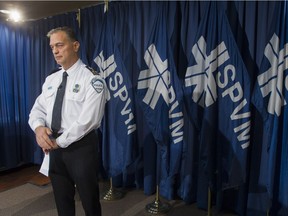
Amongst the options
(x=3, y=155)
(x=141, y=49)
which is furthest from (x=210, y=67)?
(x=3, y=155)

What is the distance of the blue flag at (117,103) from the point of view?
278 cm

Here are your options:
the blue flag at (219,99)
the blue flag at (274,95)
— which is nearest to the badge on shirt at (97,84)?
the blue flag at (219,99)

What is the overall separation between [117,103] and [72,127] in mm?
1225

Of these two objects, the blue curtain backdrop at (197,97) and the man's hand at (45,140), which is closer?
the man's hand at (45,140)

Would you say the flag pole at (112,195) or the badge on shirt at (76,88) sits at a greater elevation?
the badge on shirt at (76,88)

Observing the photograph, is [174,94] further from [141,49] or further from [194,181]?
[194,181]

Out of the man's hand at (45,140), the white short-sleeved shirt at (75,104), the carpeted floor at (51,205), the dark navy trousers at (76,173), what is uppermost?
the white short-sleeved shirt at (75,104)

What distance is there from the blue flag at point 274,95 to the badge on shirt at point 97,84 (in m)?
1.26

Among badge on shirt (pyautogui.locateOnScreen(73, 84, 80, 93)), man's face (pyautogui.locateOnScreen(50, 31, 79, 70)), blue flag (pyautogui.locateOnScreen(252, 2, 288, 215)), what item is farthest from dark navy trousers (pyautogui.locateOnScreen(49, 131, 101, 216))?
blue flag (pyautogui.locateOnScreen(252, 2, 288, 215))

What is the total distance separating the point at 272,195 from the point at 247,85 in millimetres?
946

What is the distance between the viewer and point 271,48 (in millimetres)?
2164

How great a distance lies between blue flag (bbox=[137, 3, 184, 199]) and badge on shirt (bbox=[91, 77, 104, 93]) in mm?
913

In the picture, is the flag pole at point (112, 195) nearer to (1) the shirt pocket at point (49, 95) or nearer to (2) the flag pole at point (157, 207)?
(2) the flag pole at point (157, 207)

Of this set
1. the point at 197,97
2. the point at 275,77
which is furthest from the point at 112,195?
the point at 275,77
